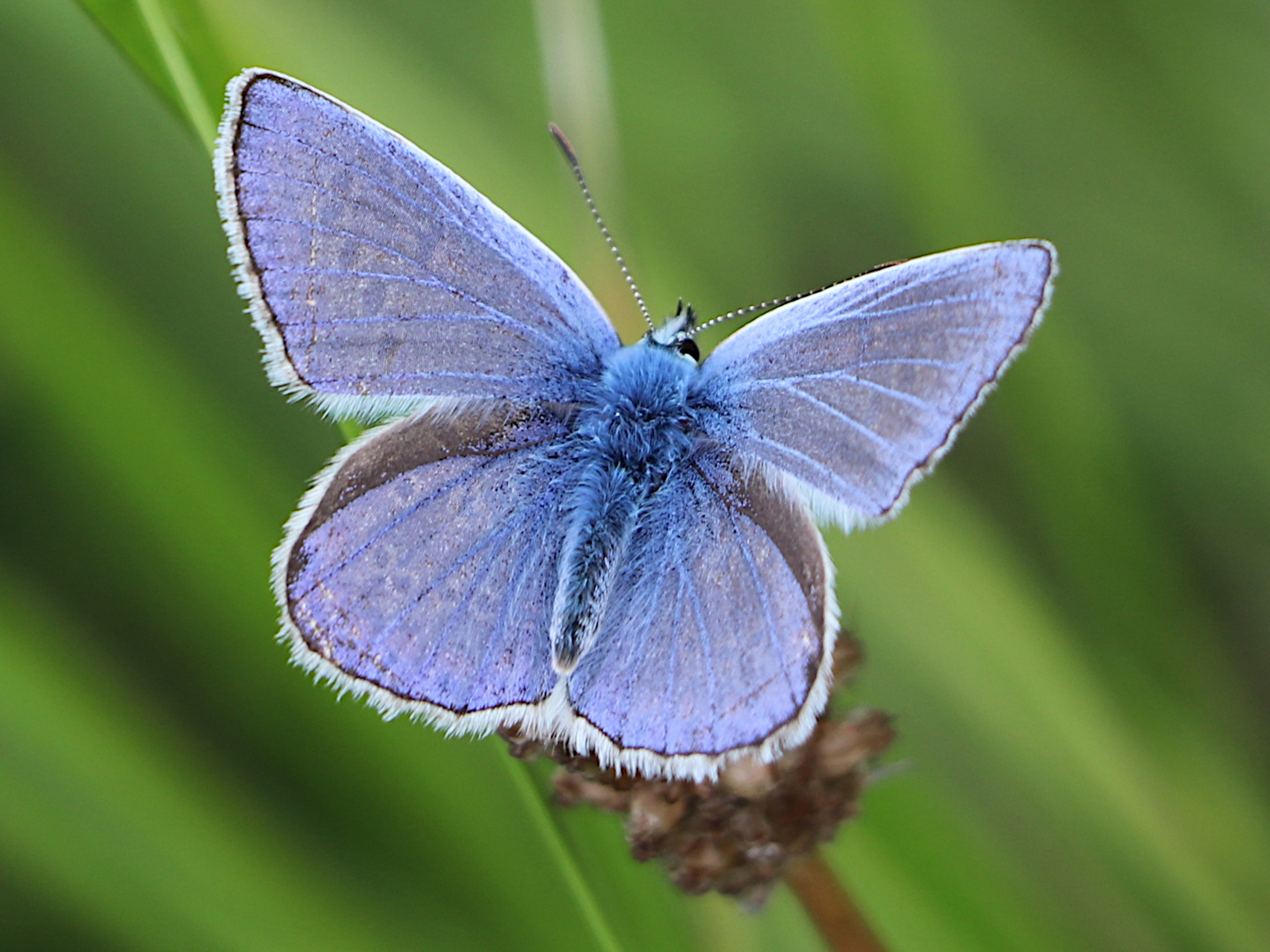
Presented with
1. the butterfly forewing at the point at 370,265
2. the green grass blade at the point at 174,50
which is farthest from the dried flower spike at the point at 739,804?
the green grass blade at the point at 174,50

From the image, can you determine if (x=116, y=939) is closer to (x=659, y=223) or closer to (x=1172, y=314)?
(x=659, y=223)

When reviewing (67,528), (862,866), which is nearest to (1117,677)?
(862,866)

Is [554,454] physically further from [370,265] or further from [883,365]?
[883,365]

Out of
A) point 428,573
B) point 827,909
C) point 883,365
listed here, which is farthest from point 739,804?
point 883,365

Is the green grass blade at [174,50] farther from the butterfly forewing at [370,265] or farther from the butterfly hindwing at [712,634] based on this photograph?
the butterfly hindwing at [712,634]

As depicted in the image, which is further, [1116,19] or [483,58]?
[483,58]

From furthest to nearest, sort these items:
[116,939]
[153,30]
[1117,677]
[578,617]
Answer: [1117,677] → [116,939] → [578,617] → [153,30]

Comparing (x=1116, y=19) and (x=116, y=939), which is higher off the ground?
(x=1116, y=19)
